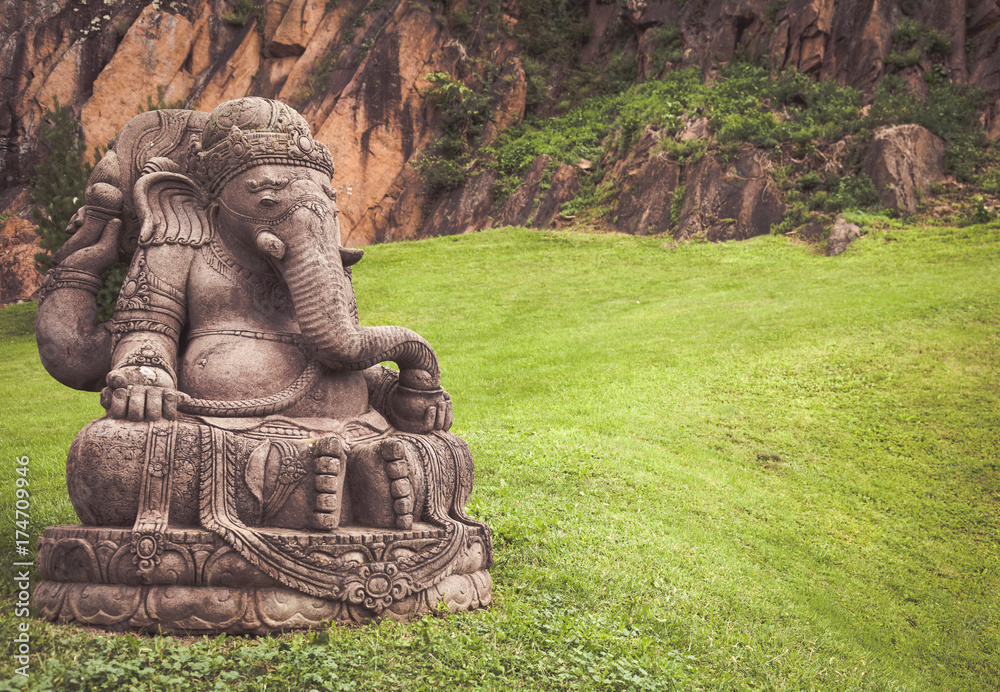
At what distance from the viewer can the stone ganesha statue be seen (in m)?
3.30

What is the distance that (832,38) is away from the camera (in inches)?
791

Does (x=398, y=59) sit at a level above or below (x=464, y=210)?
above

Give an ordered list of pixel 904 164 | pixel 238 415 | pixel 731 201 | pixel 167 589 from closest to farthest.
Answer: pixel 167 589 → pixel 238 415 → pixel 904 164 → pixel 731 201

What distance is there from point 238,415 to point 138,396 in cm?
45

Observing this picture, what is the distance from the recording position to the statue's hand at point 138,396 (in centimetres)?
340

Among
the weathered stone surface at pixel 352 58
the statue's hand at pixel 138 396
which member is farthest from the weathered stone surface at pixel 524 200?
the statue's hand at pixel 138 396

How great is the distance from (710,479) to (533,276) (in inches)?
347

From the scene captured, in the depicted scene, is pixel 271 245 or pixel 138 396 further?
pixel 271 245

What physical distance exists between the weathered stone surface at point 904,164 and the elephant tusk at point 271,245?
597 inches

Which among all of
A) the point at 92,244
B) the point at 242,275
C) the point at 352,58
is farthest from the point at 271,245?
the point at 352,58

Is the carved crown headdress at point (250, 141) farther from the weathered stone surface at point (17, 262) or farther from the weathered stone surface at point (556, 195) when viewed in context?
the weathered stone surface at point (17, 262)

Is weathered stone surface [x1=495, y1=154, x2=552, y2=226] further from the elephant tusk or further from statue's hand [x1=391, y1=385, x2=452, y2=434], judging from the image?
the elephant tusk

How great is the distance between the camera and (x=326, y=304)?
374cm

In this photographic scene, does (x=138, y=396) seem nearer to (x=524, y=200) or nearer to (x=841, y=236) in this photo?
(x=841, y=236)
